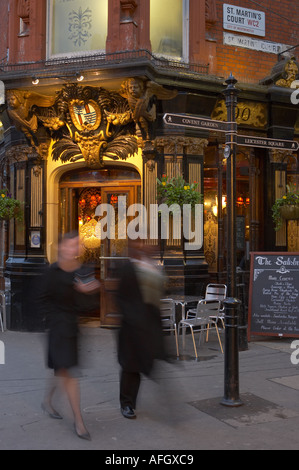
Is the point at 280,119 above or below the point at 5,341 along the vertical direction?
above

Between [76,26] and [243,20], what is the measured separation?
3.79 m

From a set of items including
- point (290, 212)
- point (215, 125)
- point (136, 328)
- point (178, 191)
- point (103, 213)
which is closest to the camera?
point (136, 328)

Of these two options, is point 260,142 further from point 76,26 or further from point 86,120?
point 76,26

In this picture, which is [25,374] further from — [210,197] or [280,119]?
[280,119]

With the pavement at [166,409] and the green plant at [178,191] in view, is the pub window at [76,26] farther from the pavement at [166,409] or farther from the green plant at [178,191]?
the pavement at [166,409]

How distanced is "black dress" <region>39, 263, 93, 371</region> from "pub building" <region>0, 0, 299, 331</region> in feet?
17.0

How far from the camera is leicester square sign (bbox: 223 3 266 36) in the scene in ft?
37.2

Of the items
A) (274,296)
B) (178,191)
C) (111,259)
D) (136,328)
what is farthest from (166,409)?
(111,259)

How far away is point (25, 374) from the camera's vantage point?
732 centimetres

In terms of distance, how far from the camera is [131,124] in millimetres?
10523

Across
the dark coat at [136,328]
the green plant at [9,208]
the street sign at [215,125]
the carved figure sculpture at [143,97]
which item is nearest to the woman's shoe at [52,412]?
the dark coat at [136,328]

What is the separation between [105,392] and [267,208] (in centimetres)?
645

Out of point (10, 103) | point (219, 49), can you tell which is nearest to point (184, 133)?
point (219, 49)

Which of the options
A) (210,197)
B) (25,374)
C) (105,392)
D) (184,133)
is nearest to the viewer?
(105,392)
